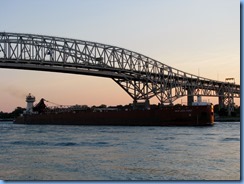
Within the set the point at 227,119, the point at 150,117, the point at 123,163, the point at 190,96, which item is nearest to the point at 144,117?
the point at 150,117

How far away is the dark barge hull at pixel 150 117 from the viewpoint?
4006 centimetres

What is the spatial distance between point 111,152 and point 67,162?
3238 millimetres

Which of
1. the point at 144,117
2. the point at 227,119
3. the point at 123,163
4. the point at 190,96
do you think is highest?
the point at 190,96

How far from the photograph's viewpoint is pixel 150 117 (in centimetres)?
4231

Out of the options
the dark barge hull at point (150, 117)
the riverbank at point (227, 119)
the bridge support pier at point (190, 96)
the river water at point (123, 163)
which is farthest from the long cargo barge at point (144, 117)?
the riverbank at point (227, 119)

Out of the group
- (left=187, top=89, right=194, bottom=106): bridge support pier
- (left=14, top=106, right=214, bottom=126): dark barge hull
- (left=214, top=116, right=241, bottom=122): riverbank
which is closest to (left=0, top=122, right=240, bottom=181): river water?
(left=14, top=106, right=214, bottom=126): dark barge hull

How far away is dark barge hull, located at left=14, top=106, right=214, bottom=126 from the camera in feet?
131

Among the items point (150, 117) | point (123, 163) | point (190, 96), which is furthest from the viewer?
point (190, 96)

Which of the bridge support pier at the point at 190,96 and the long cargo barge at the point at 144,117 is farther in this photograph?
the bridge support pier at the point at 190,96

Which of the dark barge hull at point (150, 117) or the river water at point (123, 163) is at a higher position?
the dark barge hull at point (150, 117)

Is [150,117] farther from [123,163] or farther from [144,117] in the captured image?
[123,163]

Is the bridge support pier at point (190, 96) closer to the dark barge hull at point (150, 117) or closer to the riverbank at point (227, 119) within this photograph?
the riverbank at point (227, 119)

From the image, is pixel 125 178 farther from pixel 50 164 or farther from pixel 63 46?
pixel 63 46

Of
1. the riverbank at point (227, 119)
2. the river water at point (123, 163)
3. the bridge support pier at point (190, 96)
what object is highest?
the bridge support pier at point (190, 96)
